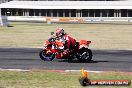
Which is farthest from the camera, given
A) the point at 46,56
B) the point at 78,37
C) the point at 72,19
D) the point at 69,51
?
the point at 72,19

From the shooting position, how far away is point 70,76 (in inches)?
654

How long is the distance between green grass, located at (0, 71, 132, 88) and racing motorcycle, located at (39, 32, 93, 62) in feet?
14.9

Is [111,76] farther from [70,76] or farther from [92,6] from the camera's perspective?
[92,6]

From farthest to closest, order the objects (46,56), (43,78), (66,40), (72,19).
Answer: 1. (72,19)
2. (46,56)
3. (66,40)
4. (43,78)

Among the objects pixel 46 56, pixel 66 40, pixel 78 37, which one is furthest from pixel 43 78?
pixel 78 37

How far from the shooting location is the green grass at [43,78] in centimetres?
1434

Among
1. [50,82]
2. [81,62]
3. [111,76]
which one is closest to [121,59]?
[81,62]

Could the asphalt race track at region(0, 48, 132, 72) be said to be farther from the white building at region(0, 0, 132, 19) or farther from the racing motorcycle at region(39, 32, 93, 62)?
the white building at region(0, 0, 132, 19)

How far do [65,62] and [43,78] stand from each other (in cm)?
615

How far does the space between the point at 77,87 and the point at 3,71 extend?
4885mm

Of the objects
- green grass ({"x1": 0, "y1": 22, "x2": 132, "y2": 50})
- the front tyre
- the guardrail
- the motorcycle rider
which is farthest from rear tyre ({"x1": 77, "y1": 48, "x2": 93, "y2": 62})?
the guardrail

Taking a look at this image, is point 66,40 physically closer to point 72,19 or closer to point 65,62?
point 65,62

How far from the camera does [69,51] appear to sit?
72.3ft

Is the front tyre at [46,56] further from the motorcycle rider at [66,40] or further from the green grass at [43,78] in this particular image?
the green grass at [43,78]
